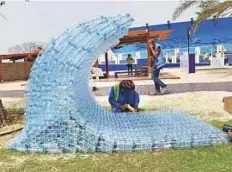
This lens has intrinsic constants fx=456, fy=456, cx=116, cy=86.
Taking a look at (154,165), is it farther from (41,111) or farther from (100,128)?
(41,111)

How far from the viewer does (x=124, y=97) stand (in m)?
8.60

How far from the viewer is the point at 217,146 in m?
6.31

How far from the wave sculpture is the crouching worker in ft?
2.50

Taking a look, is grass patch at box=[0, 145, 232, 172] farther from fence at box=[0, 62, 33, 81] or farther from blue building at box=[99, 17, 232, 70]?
Result: blue building at box=[99, 17, 232, 70]

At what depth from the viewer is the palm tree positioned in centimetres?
1927

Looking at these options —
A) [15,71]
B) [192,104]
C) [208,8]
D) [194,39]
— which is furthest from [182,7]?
[194,39]

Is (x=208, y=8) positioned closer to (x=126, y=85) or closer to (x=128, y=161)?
(x=126, y=85)

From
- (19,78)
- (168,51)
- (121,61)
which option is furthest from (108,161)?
(168,51)

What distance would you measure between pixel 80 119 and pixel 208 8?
Result: 1514 cm

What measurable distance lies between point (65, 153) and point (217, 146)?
2.11m

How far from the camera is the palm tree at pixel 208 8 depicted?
19.3m

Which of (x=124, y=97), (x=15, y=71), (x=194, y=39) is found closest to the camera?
(x=124, y=97)

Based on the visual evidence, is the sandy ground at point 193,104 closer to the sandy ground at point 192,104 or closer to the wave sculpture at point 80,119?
the sandy ground at point 192,104

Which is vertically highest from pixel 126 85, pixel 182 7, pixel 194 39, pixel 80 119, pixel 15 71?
pixel 182 7
